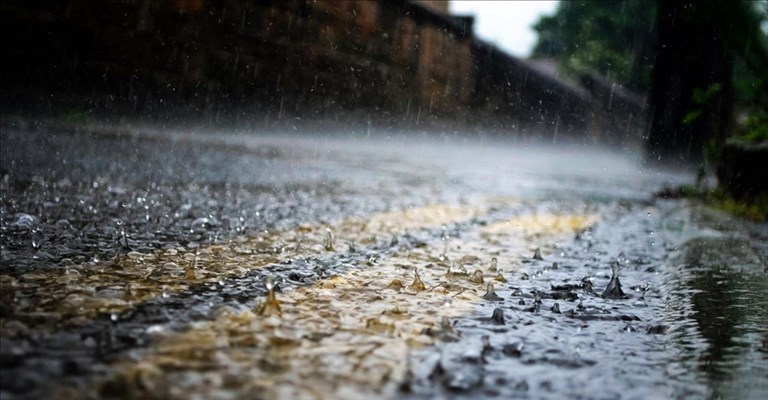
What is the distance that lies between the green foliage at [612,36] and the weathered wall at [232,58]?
331 cm

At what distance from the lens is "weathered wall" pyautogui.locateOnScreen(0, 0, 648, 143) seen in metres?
4.70

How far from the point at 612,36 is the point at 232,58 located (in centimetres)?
1203

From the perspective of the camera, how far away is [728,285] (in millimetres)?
1843

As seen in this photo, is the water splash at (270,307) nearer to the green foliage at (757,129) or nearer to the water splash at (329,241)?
the water splash at (329,241)

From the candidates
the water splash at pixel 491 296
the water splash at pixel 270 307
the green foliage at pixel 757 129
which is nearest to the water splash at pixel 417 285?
the water splash at pixel 491 296

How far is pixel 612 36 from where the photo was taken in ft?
51.6

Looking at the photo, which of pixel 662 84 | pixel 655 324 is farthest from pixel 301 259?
pixel 662 84

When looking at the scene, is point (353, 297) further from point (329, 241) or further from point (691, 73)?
point (691, 73)

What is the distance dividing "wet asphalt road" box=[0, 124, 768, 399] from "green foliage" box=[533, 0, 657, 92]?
7490 mm

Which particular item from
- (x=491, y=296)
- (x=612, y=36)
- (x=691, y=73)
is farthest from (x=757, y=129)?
(x=612, y=36)

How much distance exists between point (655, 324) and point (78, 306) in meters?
1.06

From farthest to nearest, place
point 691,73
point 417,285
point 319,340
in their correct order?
point 691,73 < point 417,285 < point 319,340

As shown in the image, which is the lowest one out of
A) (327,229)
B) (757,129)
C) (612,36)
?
(327,229)

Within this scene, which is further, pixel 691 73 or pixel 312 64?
pixel 691 73
